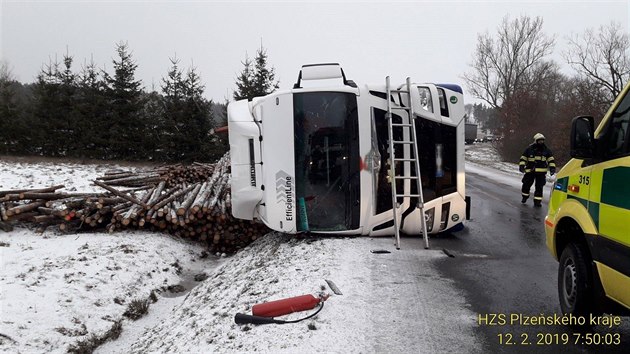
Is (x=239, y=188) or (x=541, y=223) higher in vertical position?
(x=239, y=188)

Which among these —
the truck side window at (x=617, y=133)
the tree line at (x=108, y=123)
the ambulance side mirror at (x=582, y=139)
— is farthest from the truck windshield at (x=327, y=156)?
the tree line at (x=108, y=123)

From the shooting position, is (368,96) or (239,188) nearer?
(368,96)

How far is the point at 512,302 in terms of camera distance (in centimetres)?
430

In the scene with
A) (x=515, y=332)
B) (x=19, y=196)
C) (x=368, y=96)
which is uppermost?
(x=368, y=96)

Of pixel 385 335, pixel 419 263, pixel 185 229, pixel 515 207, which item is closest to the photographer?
pixel 385 335

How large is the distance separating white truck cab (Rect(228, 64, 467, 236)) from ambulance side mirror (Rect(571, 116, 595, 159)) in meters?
3.15

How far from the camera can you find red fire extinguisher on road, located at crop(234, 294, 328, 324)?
377 cm

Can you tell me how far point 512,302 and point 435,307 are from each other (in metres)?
0.93

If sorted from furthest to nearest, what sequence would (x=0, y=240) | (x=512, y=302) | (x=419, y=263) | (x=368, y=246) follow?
(x=0, y=240)
(x=368, y=246)
(x=419, y=263)
(x=512, y=302)

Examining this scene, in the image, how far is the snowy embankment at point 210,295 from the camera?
Result: 11.7 ft

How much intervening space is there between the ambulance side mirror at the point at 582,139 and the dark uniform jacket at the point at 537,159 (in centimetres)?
742

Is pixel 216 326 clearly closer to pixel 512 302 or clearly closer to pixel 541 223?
pixel 512 302

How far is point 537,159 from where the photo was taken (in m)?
10.1

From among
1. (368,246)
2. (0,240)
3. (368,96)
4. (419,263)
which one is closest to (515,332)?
(419,263)
